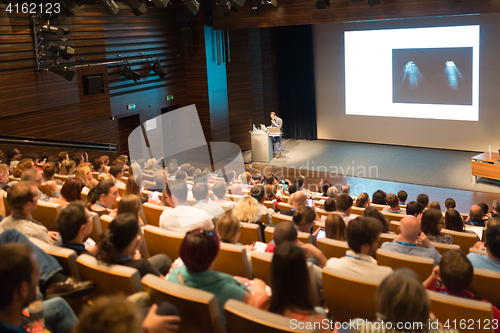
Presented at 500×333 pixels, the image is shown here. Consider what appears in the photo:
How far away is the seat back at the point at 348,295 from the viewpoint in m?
2.44

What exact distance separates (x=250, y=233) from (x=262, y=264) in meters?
1.05

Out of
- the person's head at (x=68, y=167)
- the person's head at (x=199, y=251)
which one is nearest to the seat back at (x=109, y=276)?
the person's head at (x=199, y=251)

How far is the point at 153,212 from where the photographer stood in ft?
14.4

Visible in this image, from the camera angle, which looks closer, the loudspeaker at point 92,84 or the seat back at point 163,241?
the seat back at point 163,241

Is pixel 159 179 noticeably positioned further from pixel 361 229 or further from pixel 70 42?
pixel 70 42

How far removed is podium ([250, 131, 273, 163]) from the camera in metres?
11.8

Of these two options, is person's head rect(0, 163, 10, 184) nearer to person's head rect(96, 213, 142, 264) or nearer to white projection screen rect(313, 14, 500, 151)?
person's head rect(96, 213, 142, 264)

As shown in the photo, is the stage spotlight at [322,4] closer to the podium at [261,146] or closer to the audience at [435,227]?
the podium at [261,146]

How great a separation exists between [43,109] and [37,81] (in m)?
0.54

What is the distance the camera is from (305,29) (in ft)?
43.7

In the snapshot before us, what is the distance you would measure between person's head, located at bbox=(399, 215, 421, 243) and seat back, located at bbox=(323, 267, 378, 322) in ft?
3.63

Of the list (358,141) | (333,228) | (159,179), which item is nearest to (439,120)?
(358,141)

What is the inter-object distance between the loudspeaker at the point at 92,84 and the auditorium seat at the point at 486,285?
332 inches

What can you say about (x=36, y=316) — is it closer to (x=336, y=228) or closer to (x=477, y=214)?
(x=336, y=228)
